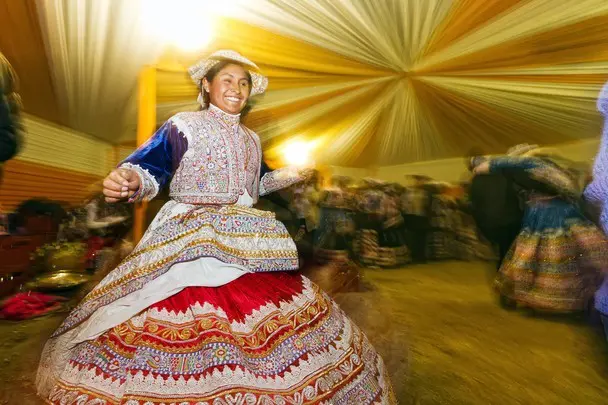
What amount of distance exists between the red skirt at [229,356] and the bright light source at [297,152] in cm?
55

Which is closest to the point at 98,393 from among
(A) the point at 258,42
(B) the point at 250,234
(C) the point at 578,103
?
(B) the point at 250,234

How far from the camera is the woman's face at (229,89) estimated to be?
1.11 metres

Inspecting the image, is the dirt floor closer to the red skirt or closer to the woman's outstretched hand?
the red skirt

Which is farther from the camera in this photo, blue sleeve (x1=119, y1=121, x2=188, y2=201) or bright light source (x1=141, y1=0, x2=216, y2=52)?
bright light source (x1=141, y1=0, x2=216, y2=52)

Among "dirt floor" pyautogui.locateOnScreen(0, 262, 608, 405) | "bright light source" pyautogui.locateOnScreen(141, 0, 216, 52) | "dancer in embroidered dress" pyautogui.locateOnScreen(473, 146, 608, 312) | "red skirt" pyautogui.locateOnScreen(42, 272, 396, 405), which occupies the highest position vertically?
"bright light source" pyautogui.locateOnScreen(141, 0, 216, 52)

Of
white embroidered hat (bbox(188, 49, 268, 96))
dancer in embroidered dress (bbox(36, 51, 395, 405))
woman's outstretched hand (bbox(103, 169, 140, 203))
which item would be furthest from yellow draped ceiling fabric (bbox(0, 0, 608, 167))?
woman's outstretched hand (bbox(103, 169, 140, 203))

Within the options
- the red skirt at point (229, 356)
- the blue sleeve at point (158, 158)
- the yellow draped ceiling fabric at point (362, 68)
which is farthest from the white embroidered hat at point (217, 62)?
the red skirt at point (229, 356)

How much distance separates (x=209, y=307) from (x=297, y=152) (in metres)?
0.78

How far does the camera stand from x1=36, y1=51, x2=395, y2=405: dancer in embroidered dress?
2.43ft

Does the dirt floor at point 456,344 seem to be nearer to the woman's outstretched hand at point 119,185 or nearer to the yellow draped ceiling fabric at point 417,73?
the yellow draped ceiling fabric at point 417,73

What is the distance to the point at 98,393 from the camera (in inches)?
28.2

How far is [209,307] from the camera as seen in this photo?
85 cm

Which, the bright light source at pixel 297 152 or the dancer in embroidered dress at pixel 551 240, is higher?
the bright light source at pixel 297 152

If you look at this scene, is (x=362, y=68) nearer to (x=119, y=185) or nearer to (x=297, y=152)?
(x=297, y=152)
